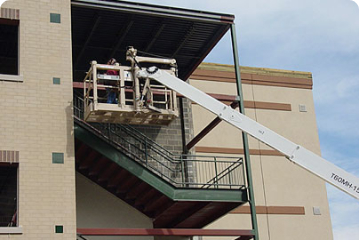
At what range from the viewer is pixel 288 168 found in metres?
28.4

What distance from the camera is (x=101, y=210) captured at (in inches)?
895

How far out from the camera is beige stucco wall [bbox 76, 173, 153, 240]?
22.5m

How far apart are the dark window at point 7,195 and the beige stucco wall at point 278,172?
25.8ft

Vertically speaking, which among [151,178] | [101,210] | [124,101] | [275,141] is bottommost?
[101,210]

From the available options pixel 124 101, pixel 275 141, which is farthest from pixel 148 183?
pixel 275 141

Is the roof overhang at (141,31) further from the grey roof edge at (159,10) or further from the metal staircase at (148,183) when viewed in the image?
the metal staircase at (148,183)

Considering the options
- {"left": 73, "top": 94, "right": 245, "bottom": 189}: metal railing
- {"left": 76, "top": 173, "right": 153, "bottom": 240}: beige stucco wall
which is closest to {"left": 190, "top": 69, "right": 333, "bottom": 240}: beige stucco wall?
{"left": 73, "top": 94, "right": 245, "bottom": 189}: metal railing

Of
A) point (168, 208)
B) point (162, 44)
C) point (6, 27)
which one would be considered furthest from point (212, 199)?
point (6, 27)

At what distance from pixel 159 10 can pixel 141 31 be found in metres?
1.87

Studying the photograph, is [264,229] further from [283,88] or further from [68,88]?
[68,88]

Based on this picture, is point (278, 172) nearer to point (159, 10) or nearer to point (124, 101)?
point (159, 10)

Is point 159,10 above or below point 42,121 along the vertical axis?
above

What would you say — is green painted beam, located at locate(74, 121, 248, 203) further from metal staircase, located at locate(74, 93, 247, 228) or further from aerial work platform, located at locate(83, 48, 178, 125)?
aerial work platform, located at locate(83, 48, 178, 125)

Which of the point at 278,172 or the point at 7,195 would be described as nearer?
the point at 7,195
